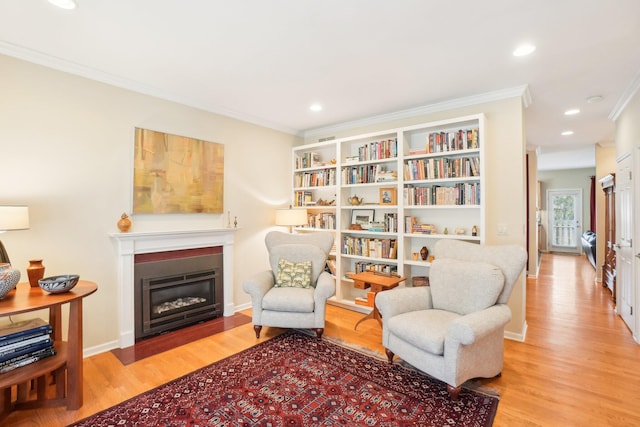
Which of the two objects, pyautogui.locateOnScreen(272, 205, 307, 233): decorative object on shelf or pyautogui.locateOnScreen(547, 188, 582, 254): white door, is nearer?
pyautogui.locateOnScreen(272, 205, 307, 233): decorative object on shelf

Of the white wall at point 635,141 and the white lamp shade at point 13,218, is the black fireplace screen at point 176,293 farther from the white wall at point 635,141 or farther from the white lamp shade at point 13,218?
the white wall at point 635,141

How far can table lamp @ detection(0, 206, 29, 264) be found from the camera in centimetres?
204

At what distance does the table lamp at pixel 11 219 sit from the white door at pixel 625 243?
17.8 feet

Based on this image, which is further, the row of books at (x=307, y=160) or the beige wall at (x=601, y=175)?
the beige wall at (x=601, y=175)

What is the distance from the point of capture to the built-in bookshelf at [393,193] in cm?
340

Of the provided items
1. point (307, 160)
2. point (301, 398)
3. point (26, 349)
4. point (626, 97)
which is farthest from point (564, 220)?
point (26, 349)

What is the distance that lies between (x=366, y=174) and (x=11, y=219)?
11.3ft

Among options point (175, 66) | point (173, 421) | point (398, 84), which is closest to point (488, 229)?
point (398, 84)

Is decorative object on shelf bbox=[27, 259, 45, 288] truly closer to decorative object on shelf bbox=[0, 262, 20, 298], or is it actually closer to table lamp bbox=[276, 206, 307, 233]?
decorative object on shelf bbox=[0, 262, 20, 298]

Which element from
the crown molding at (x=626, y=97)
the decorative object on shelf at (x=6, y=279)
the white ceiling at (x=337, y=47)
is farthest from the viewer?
the crown molding at (x=626, y=97)

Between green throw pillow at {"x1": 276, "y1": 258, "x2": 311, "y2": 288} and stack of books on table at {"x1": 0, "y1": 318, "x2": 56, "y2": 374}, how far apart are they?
2013 millimetres

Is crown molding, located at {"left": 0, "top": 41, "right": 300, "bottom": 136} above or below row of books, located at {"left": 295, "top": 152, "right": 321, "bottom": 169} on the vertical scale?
above

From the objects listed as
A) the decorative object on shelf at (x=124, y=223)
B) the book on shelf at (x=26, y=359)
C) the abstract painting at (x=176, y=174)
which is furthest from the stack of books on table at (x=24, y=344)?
the abstract painting at (x=176, y=174)

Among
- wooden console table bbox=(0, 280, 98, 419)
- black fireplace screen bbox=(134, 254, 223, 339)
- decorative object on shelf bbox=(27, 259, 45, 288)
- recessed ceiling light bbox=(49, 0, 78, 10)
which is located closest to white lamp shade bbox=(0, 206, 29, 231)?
decorative object on shelf bbox=(27, 259, 45, 288)
